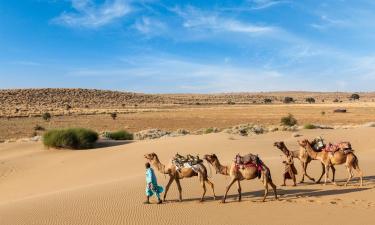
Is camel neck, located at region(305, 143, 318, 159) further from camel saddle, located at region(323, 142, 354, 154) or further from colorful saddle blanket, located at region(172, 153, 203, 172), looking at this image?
colorful saddle blanket, located at region(172, 153, 203, 172)

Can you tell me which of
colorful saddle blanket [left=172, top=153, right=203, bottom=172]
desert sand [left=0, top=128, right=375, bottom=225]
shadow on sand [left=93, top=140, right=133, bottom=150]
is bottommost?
shadow on sand [left=93, top=140, right=133, bottom=150]

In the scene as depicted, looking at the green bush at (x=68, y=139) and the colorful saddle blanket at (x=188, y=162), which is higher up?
the colorful saddle blanket at (x=188, y=162)

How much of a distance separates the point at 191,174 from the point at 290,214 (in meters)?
2.74

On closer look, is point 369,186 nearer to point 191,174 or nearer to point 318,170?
point 318,170


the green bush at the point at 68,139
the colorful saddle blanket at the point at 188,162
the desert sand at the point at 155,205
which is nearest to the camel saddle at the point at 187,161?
the colorful saddle blanket at the point at 188,162

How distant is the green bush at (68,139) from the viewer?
92.4 ft

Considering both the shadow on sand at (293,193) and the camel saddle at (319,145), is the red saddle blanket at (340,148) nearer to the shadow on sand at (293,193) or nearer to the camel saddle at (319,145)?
the camel saddle at (319,145)

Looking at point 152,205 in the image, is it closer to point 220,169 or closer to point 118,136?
point 220,169

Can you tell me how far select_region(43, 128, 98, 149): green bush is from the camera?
92.4 feet

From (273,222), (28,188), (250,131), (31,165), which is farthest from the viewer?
(250,131)

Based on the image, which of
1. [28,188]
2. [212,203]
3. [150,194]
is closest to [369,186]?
[212,203]

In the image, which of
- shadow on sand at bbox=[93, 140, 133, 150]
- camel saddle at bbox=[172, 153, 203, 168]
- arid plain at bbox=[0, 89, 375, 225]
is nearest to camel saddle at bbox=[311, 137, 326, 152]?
arid plain at bbox=[0, 89, 375, 225]

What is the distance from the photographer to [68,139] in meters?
28.2

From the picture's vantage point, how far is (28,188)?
19.9 meters
